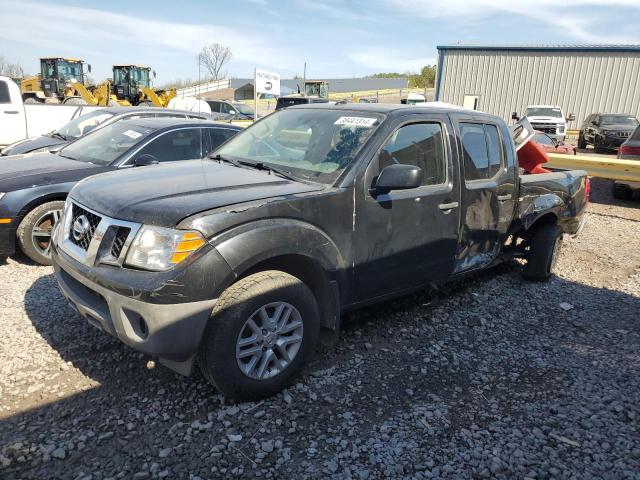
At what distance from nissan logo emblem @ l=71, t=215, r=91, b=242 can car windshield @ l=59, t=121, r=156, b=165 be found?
263 centimetres

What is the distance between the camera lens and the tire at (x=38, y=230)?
496cm

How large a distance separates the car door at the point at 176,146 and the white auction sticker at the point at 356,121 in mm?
2853

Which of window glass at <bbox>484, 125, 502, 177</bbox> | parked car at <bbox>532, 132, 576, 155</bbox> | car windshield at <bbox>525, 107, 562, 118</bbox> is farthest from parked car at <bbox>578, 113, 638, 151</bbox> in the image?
window glass at <bbox>484, 125, 502, 177</bbox>

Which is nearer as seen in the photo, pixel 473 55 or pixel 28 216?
pixel 28 216

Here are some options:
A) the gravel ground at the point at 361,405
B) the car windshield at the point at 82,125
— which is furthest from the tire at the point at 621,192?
the car windshield at the point at 82,125

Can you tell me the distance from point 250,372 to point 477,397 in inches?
59.5

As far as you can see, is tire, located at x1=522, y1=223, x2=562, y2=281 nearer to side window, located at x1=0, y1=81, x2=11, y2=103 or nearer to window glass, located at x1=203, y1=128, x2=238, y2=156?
window glass, located at x1=203, y1=128, x2=238, y2=156

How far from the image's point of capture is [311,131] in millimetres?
3818

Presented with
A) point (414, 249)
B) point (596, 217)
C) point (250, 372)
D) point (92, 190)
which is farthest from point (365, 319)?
point (596, 217)

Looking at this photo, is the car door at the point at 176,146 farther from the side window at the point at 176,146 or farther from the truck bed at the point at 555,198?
the truck bed at the point at 555,198

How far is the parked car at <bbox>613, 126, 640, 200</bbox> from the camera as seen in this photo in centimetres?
1001

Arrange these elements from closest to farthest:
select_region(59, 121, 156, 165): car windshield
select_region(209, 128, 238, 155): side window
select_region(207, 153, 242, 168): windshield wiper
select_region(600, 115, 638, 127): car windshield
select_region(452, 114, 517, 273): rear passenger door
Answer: select_region(207, 153, 242, 168): windshield wiper, select_region(452, 114, 517, 273): rear passenger door, select_region(59, 121, 156, 165): car windshield, select_region(209, 128, 238, 155): side window, select_region(600, 115, 638, 127): car windshield

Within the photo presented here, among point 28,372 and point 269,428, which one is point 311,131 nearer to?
point 269,428

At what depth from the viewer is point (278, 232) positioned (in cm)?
289
